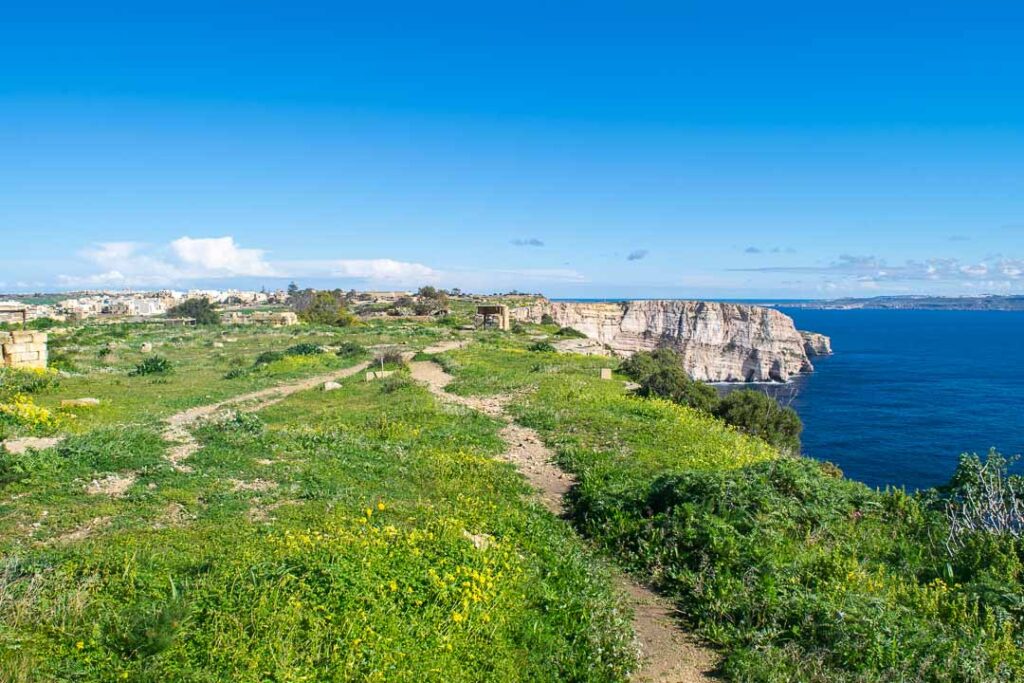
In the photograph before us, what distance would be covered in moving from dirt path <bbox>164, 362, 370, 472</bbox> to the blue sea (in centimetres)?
2940

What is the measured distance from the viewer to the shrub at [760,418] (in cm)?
2341

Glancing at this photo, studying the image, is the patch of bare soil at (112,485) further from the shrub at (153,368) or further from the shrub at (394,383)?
the shrub at (153,368)

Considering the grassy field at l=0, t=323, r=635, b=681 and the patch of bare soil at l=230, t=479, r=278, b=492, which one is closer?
the grassy field at l=0, t=323, r=635, b=681

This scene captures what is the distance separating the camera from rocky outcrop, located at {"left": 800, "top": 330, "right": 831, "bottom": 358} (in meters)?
109

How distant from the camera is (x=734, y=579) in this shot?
7.45 m

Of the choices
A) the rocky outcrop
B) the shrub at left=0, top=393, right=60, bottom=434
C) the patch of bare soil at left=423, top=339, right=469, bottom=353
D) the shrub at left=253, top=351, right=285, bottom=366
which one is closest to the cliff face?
the rocky outcrop

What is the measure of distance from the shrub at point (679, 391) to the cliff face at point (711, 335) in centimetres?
6247

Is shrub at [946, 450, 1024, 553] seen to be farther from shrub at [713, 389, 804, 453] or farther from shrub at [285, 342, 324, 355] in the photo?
shrub at [285, 342, 324, 355]

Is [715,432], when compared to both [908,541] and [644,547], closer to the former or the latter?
[908,541]

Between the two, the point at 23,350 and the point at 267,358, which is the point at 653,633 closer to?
the point at 267,358

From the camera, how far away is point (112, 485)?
33.6 ft

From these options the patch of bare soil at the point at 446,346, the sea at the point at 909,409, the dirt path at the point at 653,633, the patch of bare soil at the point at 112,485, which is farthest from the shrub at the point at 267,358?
the sea at the point at 909,409

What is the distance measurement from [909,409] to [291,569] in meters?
62.7

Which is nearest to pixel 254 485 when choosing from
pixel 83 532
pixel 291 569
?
pixel 83 532
